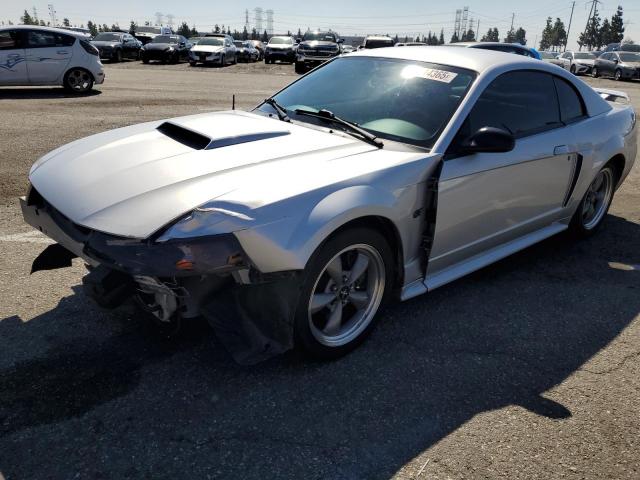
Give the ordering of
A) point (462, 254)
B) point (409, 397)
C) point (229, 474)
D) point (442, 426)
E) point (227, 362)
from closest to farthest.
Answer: point (229, 474)
point (442, 426)
point (409, 397)
point (227, 362)
point (462, 254)

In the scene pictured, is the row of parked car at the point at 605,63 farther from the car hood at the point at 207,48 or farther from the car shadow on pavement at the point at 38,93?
the car shadow on pavement at the point at 38,93

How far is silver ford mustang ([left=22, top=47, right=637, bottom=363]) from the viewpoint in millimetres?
2510

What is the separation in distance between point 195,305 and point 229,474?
2.53ft

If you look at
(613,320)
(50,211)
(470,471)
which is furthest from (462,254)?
(50,211)

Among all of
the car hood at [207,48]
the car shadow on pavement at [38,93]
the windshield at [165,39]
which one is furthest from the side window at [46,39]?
the windshield at [165,39]

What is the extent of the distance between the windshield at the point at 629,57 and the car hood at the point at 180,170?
3132 centimetres

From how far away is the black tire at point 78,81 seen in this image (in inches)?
518

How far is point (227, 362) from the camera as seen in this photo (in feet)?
9.78

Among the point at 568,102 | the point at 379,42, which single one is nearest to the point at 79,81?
the point at 568,102

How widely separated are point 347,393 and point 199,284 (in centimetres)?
93

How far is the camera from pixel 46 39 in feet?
41.2

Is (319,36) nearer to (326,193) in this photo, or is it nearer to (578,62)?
(578,62)

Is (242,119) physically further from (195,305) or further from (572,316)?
(572,316)

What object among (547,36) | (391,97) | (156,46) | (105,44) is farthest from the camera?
(547,36)
